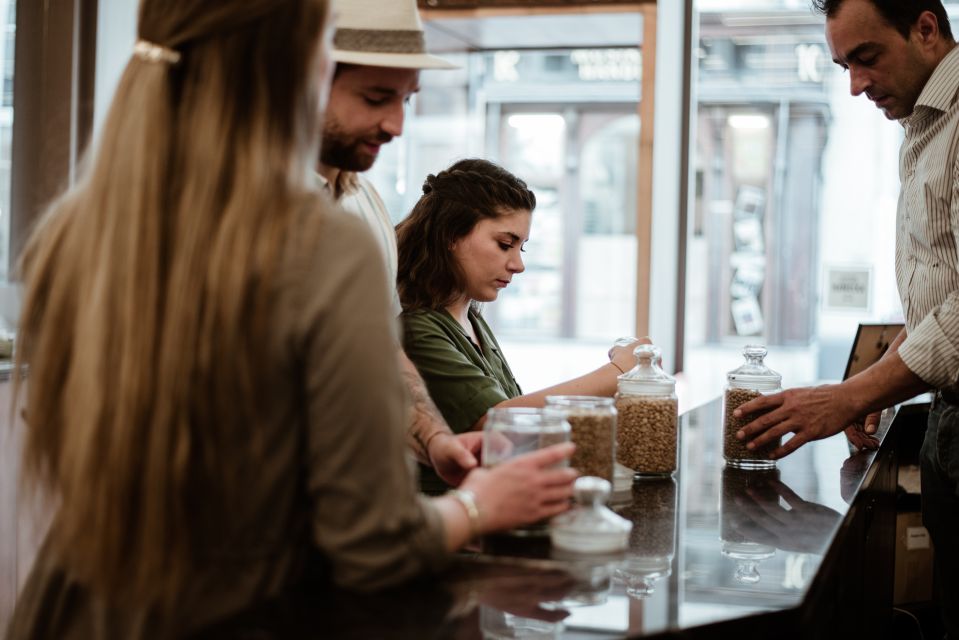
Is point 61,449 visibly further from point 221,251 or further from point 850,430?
point 850,430

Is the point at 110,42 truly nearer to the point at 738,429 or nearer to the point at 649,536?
the point at 738,429

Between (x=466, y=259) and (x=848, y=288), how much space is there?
3397 mm

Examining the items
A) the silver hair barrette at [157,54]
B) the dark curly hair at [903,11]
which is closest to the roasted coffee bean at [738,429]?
the dark curly hair at [903,11]

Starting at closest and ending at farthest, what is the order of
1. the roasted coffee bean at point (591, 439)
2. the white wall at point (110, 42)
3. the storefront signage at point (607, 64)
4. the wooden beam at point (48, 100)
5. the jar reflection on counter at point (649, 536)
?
the jar reflection on counter at point (649, 536), the roasted coffee bean at point (591, 439), the wooden beam at point (48, 100), the white wall at point (110, 42), the storefront signage at point (607, 64)

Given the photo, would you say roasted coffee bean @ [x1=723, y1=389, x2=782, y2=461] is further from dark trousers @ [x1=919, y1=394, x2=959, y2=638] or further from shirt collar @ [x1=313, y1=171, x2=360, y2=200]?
shirt collar @ [x1=313, y1=171, x2=360, y2=200]

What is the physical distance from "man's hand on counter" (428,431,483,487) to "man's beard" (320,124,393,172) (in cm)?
42

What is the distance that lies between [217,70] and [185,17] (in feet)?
0.21

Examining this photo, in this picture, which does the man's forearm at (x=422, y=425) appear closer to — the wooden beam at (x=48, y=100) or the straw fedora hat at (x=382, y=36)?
the straw fedora hat at (x=382, y=36)

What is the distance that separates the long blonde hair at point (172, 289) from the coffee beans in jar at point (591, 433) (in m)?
0.55

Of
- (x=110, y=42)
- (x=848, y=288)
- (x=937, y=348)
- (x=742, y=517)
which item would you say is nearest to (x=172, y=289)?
(x=742, y=517)

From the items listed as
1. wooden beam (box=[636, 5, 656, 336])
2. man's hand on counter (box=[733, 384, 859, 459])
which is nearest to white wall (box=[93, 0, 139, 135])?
wooden beam (box=[636, 5, 656, 336])

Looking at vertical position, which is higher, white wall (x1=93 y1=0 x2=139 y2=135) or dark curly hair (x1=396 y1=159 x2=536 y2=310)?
white wall (x1=93 y1=0 x2=139 y2=135)

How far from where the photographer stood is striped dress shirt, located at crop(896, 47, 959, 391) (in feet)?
6.45

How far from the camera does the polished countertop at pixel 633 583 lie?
966 millimetres
